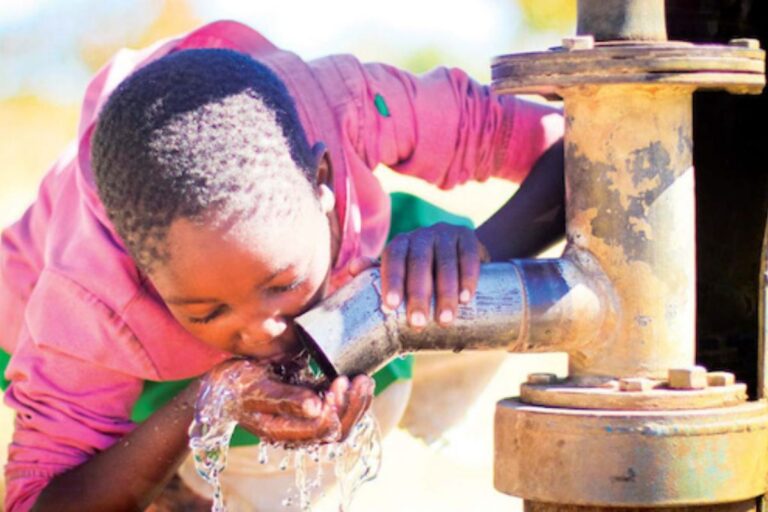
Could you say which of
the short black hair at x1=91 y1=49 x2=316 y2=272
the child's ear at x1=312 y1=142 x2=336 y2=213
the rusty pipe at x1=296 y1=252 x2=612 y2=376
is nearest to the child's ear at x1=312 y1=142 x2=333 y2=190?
the child's ear at x1=312 y1=142 x2=336 y2=213

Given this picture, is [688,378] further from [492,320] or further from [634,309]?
[492,320]

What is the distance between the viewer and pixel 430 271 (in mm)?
1974

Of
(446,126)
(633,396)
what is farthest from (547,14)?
(633,396)

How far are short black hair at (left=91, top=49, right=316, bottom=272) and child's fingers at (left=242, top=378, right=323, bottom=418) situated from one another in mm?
269

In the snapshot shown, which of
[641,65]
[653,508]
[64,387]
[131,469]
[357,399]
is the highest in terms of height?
[641,65]

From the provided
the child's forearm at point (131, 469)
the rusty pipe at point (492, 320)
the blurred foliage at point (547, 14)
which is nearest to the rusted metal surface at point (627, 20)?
the rusty pipe at point (492, 320)

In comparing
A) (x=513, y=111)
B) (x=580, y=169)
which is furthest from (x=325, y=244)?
(x=513, y=111)

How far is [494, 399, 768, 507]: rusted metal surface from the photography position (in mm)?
1733

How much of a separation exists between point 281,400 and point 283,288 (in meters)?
0.25

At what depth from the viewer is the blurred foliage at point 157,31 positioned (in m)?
8.49

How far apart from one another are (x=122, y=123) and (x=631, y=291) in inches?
33.7

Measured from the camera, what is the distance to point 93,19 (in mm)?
8711

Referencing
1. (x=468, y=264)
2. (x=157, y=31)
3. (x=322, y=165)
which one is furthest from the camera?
(x=157, y=31)

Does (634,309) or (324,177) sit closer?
(634,309)
